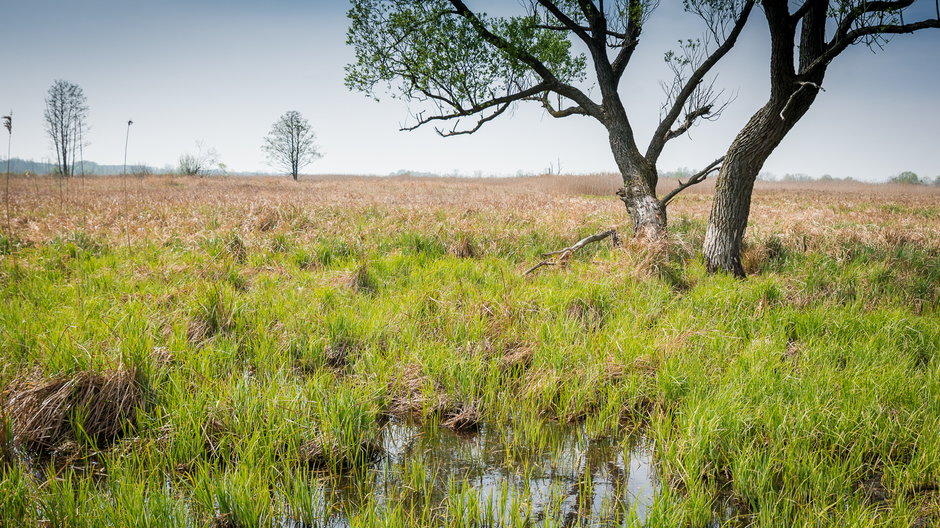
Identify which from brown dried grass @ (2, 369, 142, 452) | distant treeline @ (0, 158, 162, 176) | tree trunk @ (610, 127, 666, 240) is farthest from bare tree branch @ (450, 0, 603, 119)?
brown dried grass @ (2, 369, 142, 452)

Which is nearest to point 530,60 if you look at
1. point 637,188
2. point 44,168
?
point 637,188

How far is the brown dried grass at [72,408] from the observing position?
304 centimetres

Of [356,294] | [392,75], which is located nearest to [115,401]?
[356,294]

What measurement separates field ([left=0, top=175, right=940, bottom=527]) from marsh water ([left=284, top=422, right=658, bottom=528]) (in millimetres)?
19

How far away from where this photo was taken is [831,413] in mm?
3191

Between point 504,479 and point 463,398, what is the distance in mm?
1030

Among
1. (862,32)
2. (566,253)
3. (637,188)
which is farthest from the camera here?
(637,188)

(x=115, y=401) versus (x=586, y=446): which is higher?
(x=115, y=401)

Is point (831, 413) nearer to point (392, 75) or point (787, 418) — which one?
point (787, 418)

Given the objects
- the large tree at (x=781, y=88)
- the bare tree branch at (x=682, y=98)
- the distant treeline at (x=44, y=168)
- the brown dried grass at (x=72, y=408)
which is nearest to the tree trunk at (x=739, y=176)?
the large tree at (x=781, y=88)

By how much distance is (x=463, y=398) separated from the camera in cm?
382

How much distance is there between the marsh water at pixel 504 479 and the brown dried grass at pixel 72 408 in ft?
5.45

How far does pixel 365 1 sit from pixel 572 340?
8.66 meters

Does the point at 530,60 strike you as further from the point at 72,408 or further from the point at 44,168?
the point at 44,168
